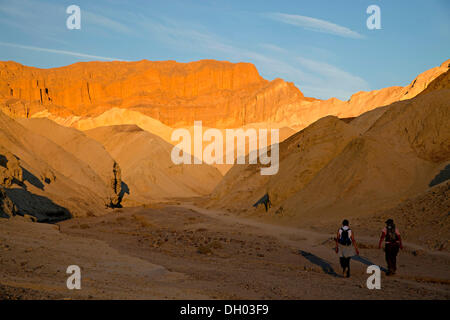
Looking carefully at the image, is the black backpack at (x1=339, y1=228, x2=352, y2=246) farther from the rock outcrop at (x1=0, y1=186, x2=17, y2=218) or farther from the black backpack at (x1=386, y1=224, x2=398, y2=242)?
the rock outcrop at (x1=0, y1=186, x2=17, y2=218)

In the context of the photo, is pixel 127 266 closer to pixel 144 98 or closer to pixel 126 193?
pixel 126 193

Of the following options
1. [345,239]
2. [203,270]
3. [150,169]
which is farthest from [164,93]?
[345,239]

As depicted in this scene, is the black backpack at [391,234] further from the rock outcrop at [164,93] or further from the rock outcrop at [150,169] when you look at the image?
the rock outcrop at [164,93]

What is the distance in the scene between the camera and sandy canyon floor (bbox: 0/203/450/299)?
24.9ft

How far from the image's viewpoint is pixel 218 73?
544 feet

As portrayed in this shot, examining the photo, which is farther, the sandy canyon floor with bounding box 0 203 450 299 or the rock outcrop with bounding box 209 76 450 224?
the rock outcrop with bounding box 209 76 450 224

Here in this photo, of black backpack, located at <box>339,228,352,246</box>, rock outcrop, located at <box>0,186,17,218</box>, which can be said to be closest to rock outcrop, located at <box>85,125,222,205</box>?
rock outcrop, located at <box>0,186,17,218</box>

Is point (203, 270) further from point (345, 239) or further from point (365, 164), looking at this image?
point (365, 164)

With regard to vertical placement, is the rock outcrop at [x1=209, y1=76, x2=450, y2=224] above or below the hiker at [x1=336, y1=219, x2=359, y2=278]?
above

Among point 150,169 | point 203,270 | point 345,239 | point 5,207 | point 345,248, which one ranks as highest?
point 150,169

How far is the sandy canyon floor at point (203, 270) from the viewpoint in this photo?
7598mm

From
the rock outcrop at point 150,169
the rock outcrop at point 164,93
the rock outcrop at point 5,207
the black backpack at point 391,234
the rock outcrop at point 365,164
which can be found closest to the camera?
the black backpack at point 391,234

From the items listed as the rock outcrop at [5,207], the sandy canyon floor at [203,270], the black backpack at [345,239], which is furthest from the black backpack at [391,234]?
the rock outcrop at [5,207]

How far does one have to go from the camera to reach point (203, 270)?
10570 millimetres
